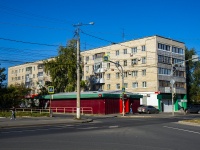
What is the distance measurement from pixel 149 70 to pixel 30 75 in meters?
50.7

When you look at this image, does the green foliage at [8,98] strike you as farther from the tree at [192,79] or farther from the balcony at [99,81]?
the tree at [192,79]

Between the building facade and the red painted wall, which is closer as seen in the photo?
the red painted wall

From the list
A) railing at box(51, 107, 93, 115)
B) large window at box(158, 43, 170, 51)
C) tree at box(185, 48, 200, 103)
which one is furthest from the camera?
tree at box(185, 48, 200, 103)

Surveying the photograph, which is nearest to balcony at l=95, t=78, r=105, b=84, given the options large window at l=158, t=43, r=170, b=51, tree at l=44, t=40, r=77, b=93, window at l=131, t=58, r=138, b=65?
tree at l=44, t=40, r=77, b=93

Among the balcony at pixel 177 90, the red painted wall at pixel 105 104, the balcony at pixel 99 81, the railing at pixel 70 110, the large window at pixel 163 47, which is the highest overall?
the large window at pixel 163 47

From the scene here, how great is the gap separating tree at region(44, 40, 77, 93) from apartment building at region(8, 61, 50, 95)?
891 inches

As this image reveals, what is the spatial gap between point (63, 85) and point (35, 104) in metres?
7.76

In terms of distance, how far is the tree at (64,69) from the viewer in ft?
227

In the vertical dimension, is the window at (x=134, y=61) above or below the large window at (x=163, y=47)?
below

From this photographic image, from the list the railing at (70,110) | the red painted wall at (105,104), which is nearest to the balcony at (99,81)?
the railing at (70,110)

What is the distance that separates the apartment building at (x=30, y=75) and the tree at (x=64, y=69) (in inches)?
891

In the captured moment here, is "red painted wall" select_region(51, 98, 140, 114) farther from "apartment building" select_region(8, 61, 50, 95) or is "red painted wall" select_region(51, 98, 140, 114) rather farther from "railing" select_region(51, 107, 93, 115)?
"apartment building" select_region(8, 61, 50, 95)

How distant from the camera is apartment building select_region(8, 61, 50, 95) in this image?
320ft

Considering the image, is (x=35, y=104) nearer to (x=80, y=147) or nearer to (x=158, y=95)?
(x=158, y=95)
